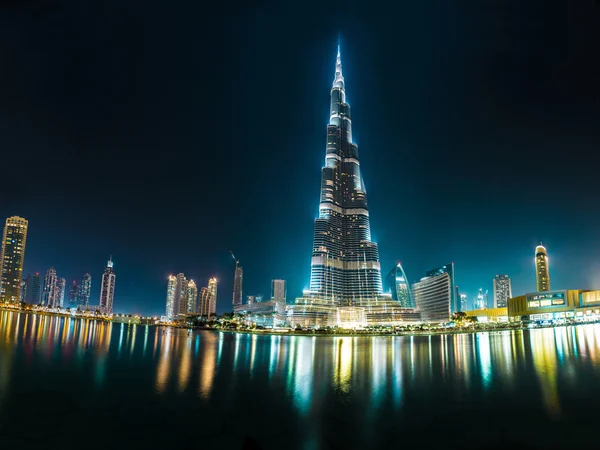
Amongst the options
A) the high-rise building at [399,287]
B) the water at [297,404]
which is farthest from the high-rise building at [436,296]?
the water at [297,404]

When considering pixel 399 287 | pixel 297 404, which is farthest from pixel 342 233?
pixel 297 404

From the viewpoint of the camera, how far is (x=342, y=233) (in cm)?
16875

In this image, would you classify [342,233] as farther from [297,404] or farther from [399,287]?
[297,404]

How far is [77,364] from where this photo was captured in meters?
39.8

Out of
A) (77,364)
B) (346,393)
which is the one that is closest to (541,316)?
(346,393)

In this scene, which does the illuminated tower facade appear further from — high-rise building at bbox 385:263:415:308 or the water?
the water

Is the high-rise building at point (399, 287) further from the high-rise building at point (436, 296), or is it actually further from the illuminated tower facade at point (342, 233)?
the illuminated tower facade at point (342, 233)

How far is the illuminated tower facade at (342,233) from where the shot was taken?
156m

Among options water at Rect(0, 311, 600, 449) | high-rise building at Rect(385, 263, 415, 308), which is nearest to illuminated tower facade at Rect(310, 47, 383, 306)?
high-rise building at Rect(385, 263, 415, 308)

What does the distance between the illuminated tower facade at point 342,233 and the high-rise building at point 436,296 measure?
1128 inches

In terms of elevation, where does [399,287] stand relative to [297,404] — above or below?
above

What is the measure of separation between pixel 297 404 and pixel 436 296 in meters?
163

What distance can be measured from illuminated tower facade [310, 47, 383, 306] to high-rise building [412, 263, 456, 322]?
28.6m

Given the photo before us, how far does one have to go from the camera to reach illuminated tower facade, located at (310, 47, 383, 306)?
156 meters
